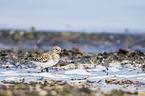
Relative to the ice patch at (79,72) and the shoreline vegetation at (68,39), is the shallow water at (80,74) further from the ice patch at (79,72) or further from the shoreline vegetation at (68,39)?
the shoreline vegetation at (68,39)

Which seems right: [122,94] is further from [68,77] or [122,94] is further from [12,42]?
[12,42]

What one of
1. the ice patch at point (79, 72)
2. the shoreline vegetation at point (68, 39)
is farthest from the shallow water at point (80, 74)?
the shoreline vegetation at point (68, 39)

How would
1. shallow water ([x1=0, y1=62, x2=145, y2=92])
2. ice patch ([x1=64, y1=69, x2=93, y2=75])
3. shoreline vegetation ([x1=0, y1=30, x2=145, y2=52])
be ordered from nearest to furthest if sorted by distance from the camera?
shallow water ([x1=0, y1=62, x2=145, y2=92]) < ice patch ([x1=64, y1=69, x2=93, y2=75]) < shoreline vegetation ([x1=0, y1=30, x2=145, y2=52])

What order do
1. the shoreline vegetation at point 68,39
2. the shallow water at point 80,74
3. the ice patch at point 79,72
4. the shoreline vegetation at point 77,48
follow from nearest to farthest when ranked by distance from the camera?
the shallow water at point 80,74, the ice patch at point 79,72, the shoreline vegetation at point 77,48, the shoreline vegetation at point 68,39

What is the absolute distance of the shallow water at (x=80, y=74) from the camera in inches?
416

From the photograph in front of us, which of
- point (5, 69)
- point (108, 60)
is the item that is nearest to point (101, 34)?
point (108, 60)

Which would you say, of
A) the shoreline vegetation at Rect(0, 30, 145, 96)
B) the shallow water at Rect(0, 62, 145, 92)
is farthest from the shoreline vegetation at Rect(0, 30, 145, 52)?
the shallow water at Rect(0, 62, 145, 92)

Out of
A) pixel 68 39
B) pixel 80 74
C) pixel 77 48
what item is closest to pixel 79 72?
pixel 80 74

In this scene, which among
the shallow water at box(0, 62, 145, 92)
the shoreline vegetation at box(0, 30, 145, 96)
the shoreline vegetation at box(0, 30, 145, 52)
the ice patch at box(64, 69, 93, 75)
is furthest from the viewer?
the shoreline vegetation at box(0, 30, 145, 52)

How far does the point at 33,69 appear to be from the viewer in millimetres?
13188

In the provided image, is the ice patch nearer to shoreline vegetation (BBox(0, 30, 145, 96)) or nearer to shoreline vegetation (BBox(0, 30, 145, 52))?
shoreline vegetation (BBox(0, 30, 145, 96))

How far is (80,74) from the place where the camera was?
11.9 meters

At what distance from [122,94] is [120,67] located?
6465mm

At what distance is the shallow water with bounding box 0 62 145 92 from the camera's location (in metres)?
10.6
